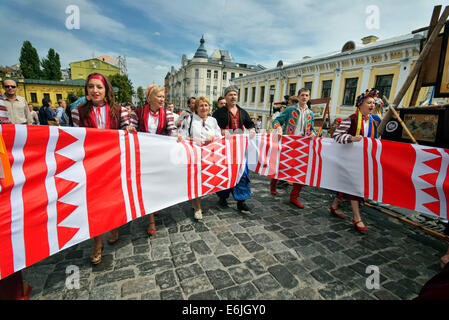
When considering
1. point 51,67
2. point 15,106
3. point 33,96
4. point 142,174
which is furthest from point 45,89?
point 142,174

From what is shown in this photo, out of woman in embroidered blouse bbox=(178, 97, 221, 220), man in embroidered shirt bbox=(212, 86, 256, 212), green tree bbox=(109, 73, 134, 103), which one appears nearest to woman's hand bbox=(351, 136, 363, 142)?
man in embroidered shirt bbox=(212, 86, 256, 212)

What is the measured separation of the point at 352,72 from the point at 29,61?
72.4 m

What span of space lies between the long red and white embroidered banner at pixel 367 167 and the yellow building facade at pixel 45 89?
147 ft

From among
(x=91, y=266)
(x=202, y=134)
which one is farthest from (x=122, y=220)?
(x=202, y=134)

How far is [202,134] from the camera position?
329cm

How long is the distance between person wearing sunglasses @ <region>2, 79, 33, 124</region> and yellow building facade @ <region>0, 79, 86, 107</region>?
4140cm

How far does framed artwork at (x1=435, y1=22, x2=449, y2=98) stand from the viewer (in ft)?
11.3

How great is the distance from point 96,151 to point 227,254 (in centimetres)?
189

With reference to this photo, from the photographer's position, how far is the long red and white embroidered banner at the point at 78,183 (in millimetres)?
1738

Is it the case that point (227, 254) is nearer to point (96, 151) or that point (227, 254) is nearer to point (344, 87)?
point (96, 151)

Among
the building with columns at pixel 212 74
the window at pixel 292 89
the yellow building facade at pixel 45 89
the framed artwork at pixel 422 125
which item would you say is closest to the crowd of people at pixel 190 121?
the framed artwork at pixel 422 125

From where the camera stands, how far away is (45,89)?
3938cm

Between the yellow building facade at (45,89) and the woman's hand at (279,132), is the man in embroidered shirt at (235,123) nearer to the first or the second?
the woman's hand at (279,132)

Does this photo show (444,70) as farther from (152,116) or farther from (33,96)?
(33,96)
